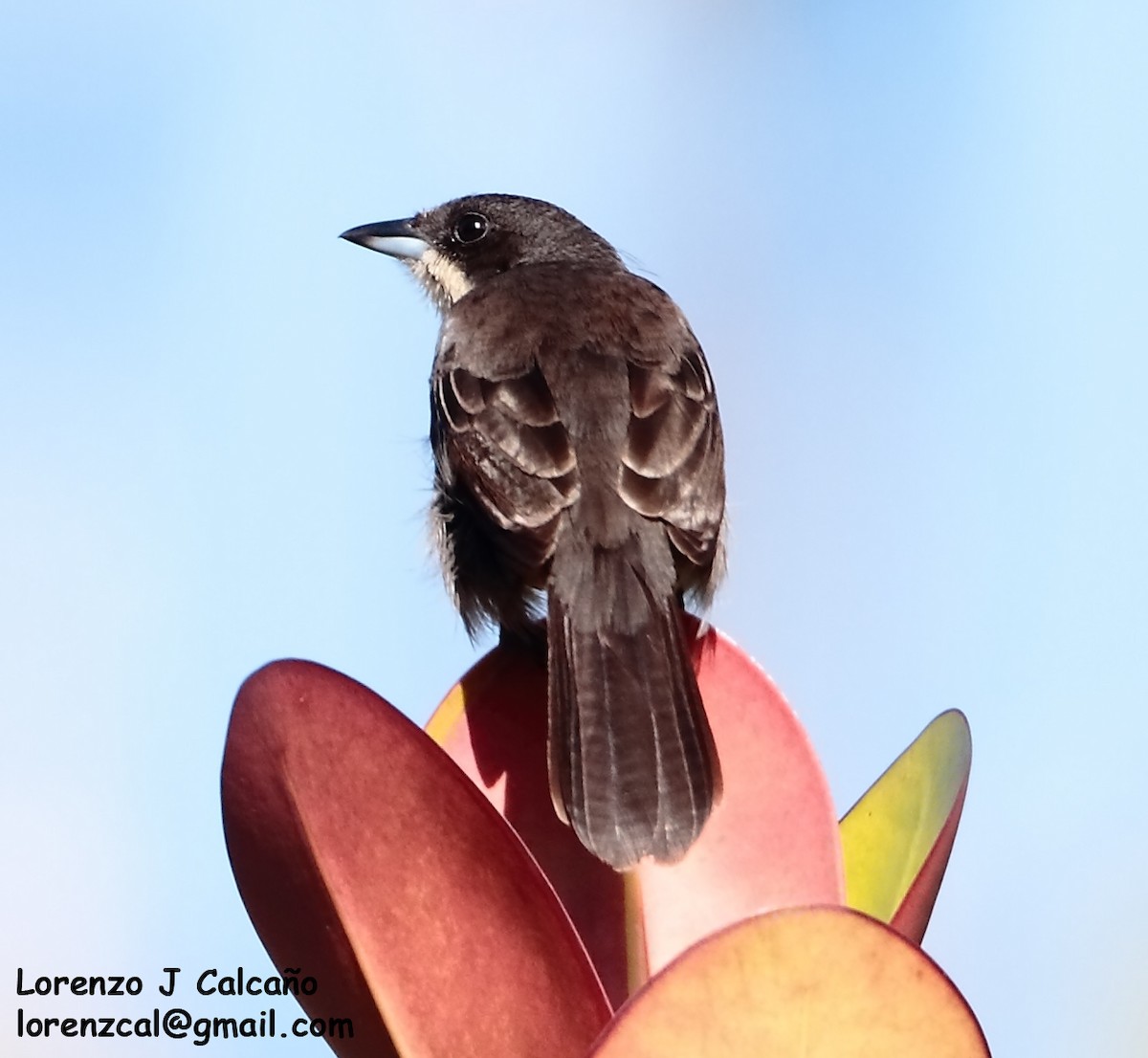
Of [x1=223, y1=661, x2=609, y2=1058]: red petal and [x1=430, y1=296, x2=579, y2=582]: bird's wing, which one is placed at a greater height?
[x1=430, y1=296, x2=579, y2=582]: bird's wing

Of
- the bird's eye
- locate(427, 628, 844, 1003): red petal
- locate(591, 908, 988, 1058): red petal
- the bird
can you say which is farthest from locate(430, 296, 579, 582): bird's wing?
locate(591, 908, 988, 1058): red petal

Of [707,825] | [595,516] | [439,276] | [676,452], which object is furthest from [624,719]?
[439,276]

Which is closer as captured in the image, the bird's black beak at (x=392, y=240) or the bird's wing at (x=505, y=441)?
the bird's wing at (x=505, y=441)

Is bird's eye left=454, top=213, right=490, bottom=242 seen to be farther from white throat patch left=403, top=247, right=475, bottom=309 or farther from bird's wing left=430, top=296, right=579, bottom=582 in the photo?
bird's wing left=430, top=296, right=579, bottom=582

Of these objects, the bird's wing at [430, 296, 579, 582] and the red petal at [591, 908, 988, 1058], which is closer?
the red petal at [591, 908, 988, 1058]

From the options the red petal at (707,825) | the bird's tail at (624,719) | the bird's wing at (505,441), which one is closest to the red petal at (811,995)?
the red petal at (707,825)

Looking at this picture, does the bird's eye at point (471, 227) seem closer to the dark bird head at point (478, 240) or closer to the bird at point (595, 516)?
the dark bird head at point (478, 240)

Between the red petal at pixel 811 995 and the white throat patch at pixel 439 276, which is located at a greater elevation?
the white throat patch at pixel 439 276

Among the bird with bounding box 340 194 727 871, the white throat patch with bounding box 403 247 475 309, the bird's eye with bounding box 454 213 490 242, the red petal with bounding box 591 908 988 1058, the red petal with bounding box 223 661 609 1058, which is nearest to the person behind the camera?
the red petal with bounding box 591 908 988 1058
